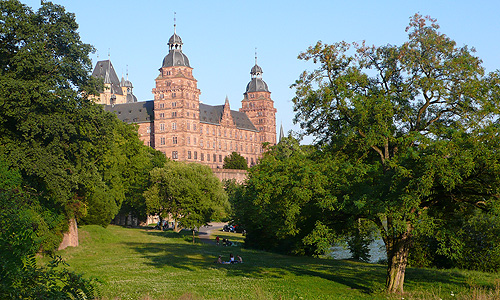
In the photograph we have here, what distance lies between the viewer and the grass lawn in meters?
20.2

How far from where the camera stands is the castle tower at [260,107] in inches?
6973

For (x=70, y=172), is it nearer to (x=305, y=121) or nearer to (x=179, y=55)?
(x=305, y=121)

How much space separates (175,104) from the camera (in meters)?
138

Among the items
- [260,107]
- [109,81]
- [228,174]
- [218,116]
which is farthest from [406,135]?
[109,81]

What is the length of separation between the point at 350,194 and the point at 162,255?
721 inches

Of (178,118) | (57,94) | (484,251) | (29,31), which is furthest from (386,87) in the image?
(178,118)

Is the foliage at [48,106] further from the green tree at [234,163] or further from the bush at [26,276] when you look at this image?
the green tree at [234,163]

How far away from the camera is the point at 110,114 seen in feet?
116

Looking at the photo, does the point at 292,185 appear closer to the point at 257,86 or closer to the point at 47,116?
the point at 47,116

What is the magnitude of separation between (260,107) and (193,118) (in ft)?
136

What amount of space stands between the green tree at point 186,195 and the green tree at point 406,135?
32.3 m

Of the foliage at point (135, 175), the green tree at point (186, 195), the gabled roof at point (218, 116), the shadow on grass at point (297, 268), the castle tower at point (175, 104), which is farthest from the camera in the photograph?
the gabled roof at point (218, 116)

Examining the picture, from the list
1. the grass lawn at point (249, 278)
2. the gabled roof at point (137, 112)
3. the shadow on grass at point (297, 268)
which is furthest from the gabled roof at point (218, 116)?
the grass lawn at point (249, 278)

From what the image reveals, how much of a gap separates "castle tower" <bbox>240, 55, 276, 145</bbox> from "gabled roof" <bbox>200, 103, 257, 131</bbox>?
315cm
